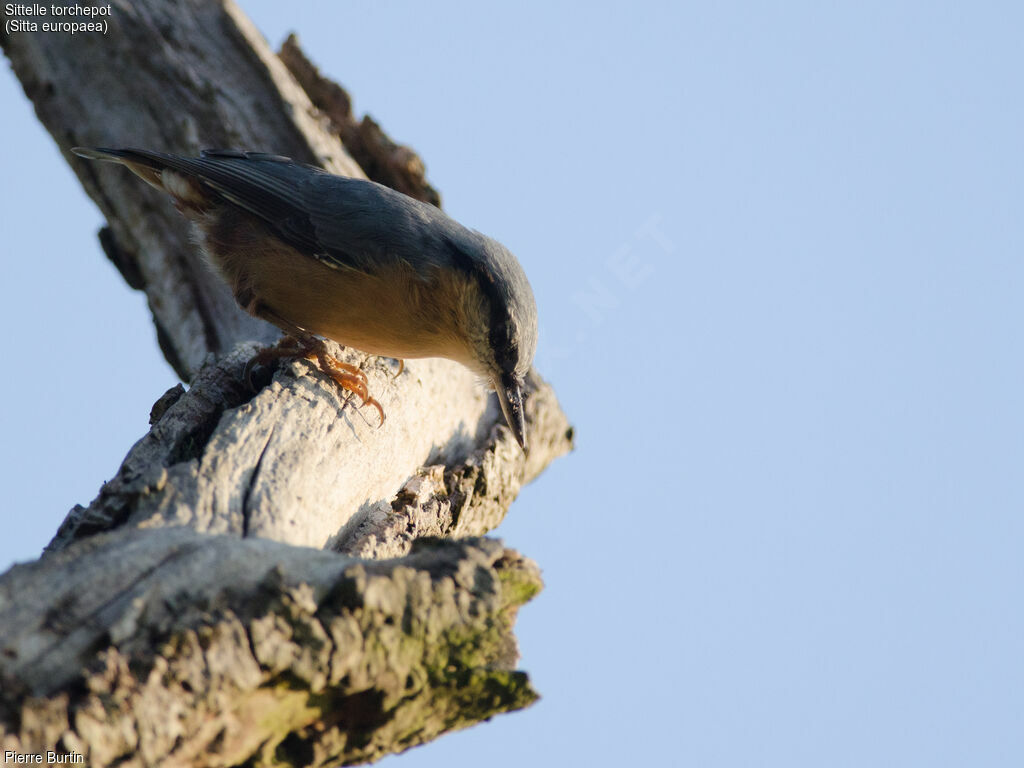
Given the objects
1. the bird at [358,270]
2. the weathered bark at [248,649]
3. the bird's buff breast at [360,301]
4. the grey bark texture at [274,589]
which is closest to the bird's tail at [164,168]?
the bird at [358,270]

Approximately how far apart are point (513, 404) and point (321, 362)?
87 cm

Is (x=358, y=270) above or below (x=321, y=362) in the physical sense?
above

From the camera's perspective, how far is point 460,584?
2115mm

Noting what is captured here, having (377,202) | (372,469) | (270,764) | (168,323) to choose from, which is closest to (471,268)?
(377,202)

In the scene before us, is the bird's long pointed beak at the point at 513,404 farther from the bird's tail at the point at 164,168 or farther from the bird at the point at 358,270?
the bird's tail at the point at 164,168

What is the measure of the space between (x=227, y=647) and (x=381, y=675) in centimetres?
35

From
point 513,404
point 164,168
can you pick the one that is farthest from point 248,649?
point 164,168

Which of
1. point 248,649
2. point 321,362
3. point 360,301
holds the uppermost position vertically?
point 360,301

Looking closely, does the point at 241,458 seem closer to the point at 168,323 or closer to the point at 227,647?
the point at 227,647

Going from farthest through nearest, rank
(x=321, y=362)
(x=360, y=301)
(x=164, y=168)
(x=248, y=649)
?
(x=164, y=168) → (x=360, y=301) → (x=321, y=362) → (x=248, y=649)

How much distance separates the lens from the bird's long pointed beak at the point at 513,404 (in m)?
4.00

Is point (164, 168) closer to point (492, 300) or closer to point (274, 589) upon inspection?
point (492, 300)

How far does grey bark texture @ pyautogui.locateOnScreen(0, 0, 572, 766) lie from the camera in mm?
1790

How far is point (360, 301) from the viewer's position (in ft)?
12.5
